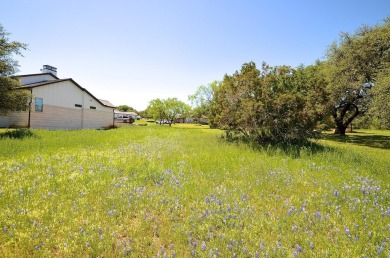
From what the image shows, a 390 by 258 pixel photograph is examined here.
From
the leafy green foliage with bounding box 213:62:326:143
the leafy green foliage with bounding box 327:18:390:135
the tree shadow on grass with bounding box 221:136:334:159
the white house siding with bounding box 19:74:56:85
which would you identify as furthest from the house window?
the leafy green foliage with bounding box 327:18:390:135

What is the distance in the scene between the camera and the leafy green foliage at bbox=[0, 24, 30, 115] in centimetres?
1622

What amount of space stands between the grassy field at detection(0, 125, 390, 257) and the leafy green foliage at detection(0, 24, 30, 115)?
40.9 feet

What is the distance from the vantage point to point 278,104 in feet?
40.1

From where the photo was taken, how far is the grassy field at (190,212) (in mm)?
3330

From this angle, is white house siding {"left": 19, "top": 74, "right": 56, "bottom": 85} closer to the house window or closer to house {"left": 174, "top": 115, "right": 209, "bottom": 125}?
the house window

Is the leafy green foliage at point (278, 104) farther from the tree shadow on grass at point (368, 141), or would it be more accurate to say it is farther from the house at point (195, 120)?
the house at point (195, 120)

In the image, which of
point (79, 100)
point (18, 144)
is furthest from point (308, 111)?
point (79, 100)

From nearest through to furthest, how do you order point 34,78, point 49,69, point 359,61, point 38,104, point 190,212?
point 190,212 → point 359,61 → point 38,104 → point 34,78 → point 49,69

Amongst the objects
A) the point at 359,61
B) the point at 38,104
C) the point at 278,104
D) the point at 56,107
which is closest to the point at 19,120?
the point at 38,104

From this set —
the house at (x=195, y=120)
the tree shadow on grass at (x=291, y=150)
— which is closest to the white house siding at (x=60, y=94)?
the tree shadow on grass at (x=291, y=150)

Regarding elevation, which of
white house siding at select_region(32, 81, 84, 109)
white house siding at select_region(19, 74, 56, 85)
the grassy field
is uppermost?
white house siding at select_region(19, 74, 56, 85)

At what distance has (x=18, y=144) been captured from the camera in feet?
37.8

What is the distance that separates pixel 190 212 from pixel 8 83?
1944 cm

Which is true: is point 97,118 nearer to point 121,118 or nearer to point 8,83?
point 8,83
